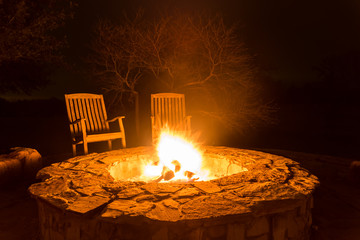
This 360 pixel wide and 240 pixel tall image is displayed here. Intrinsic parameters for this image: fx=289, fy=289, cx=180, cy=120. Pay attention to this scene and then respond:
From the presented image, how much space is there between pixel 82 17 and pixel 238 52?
373cm

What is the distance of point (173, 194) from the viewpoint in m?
1.95

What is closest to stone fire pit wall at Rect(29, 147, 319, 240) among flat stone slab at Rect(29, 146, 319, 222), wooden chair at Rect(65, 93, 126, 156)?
flat stone slab at Rect(29, 146, 319, 222)

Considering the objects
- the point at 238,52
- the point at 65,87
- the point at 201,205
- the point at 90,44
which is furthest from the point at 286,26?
the point at 201,205

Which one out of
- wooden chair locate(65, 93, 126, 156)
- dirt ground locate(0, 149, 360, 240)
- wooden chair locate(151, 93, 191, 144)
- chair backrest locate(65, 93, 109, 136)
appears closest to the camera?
dirt ground locate(0, 149, 360, 240)

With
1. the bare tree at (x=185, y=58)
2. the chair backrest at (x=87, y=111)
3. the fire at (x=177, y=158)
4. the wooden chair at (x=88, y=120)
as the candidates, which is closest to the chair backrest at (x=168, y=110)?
the wooden chair at (x=88, y=120)

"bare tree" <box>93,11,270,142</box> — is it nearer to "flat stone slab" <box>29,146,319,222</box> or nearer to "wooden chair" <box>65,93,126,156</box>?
"wooden chair" <box>65,93,126,156</box>

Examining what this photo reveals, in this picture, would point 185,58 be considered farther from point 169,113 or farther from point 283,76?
point 283,76

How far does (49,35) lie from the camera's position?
18.4 ft

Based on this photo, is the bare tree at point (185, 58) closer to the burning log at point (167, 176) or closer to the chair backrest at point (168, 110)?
the chair backrest at point (168, 110)

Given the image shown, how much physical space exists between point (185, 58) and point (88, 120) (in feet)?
9.41

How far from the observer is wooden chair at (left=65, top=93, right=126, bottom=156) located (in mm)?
3973

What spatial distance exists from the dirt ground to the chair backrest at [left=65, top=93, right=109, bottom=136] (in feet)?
3.47

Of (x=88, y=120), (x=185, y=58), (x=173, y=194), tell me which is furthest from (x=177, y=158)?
(x=185, y=58)

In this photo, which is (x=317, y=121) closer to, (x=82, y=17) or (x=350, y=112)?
(x=350, y=112)
